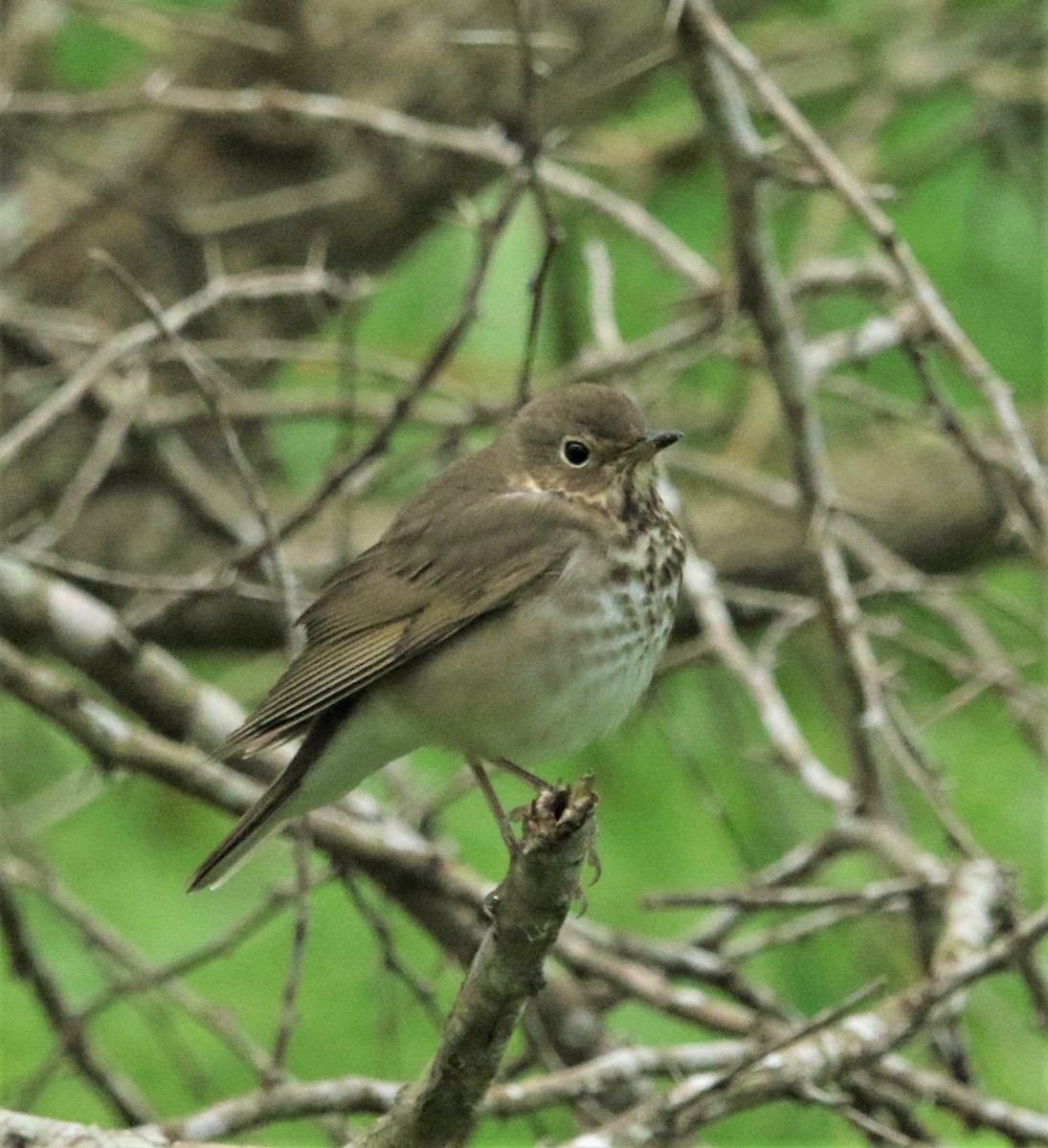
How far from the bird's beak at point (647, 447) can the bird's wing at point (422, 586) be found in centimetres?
20

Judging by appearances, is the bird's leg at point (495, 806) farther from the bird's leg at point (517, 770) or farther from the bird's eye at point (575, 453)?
the bird's eye at point (575, 453)

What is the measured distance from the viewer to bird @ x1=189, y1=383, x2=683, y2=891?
3.79 m

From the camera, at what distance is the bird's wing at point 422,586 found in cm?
384

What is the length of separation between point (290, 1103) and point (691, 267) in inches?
94.6

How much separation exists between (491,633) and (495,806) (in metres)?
0.35

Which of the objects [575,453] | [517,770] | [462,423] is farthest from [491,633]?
[462,423]

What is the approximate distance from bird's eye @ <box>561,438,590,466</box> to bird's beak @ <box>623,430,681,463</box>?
9 centimetres

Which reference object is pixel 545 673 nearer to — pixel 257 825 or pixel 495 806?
pixel 495 806

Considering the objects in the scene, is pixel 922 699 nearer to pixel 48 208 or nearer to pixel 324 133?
pixel 324 133

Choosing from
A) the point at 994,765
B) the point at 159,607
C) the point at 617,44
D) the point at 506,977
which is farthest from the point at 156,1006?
the point at 617,44

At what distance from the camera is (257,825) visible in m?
3.74

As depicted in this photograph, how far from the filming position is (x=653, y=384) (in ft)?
18.9

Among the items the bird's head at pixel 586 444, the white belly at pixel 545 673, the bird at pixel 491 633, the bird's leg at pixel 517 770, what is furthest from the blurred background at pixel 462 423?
the white belly at pixel 545 673

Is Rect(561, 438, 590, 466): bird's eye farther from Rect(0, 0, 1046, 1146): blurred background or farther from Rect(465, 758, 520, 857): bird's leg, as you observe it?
Rect(465, 758, 520, 857): bird's leg
